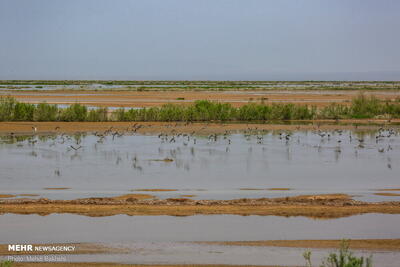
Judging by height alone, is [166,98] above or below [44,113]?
below

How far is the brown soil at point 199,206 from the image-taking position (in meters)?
11.3

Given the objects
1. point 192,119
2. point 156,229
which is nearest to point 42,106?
point 192,119

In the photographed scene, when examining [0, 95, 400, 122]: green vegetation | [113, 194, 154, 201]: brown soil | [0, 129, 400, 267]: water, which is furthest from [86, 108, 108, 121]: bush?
[113, 194, 154, 201]: brown soil

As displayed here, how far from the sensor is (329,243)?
31.0ft

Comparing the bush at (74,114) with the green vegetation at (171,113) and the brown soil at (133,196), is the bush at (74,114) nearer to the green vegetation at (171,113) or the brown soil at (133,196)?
the green vegetation at (171,113)

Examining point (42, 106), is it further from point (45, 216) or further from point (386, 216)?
point (386, 216)

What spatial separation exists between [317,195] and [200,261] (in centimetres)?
532

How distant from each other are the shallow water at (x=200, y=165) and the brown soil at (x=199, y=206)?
0.92m

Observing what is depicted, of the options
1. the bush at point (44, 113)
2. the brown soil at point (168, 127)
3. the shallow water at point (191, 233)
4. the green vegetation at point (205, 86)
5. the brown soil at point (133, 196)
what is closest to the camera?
the shallow water at point (191, 233)

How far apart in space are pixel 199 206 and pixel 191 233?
1674 mm

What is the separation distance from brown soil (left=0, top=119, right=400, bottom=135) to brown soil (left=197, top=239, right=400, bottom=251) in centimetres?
1777

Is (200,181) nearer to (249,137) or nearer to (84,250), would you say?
(84,250)

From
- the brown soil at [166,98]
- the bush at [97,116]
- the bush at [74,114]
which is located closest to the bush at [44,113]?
the bush at [74,114]

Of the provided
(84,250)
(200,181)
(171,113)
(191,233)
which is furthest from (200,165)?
(171,113)
